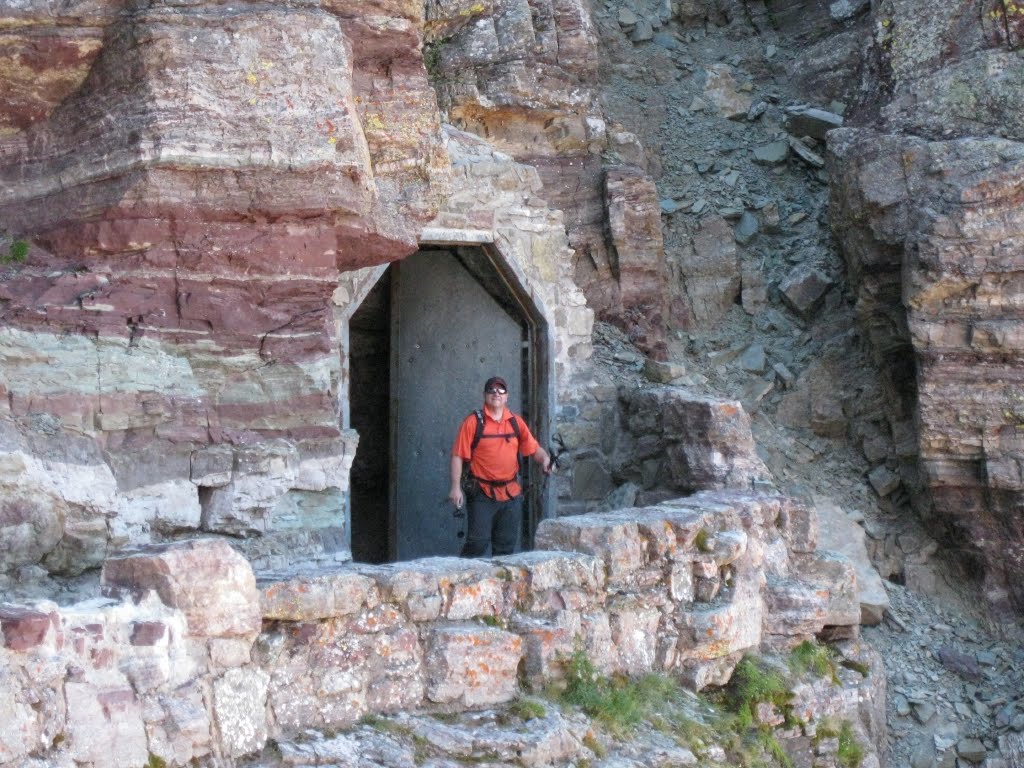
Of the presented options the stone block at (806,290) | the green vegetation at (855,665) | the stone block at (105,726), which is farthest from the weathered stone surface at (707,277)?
the stone block at (105,726)

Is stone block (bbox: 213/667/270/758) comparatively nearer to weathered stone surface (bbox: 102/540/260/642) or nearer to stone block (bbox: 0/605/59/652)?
weathered stone surface (bbox: 102/540/260/642)

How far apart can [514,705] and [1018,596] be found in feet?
16.0

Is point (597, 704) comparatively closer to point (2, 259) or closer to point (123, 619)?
point (123, 619)

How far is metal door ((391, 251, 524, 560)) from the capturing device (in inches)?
376

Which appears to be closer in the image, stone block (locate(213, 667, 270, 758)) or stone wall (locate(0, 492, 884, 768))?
stone wall (locate(0, 492, 884, 768))

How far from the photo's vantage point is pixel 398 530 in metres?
9.84

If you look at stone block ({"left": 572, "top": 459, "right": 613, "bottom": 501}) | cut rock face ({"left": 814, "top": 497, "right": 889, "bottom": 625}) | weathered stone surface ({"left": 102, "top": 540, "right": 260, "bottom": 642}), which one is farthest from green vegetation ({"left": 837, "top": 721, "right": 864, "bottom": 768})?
weathered stone surface ({"left": 102, "top": 540, "right": 260, "bottom": 642})

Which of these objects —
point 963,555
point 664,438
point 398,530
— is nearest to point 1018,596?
point 963,555

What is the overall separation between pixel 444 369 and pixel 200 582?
567cm

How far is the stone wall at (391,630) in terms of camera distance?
12.5 ft

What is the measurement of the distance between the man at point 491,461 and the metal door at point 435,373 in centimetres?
188

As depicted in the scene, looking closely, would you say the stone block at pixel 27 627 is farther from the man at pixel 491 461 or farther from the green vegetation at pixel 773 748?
the man at pixel 491 461

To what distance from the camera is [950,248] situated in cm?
816

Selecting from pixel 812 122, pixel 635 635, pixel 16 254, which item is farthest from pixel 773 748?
pixel 812 122
